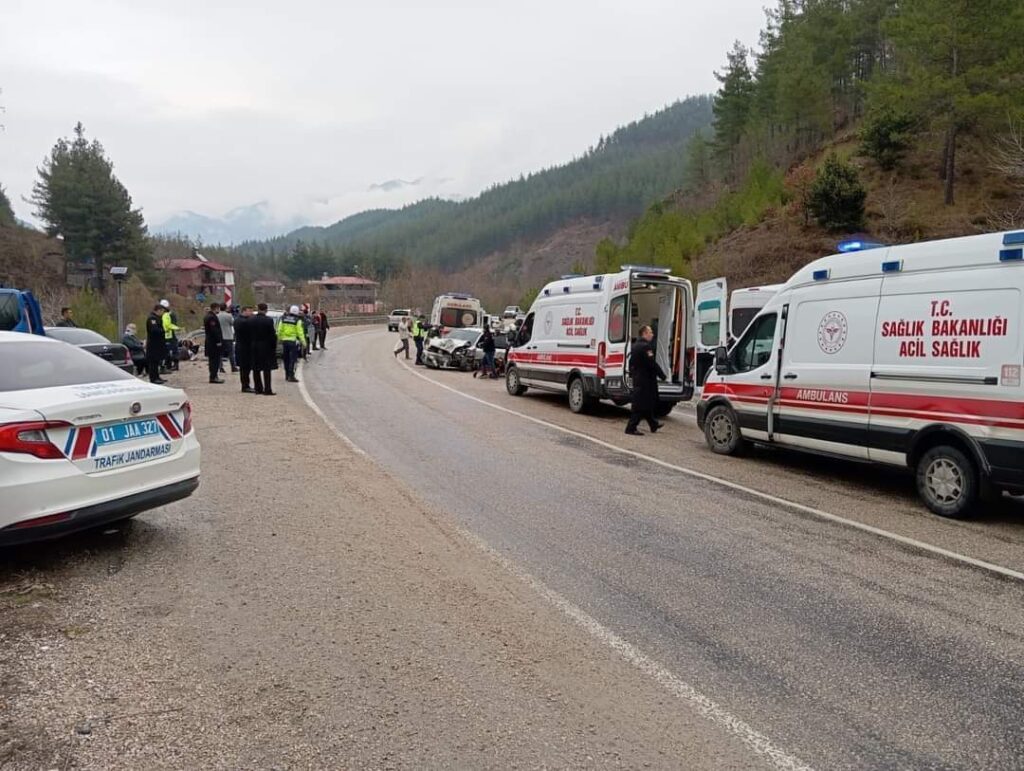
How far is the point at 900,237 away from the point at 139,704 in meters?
32.8

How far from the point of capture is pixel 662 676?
345 centimetres

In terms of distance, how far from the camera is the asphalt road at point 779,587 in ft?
10.2

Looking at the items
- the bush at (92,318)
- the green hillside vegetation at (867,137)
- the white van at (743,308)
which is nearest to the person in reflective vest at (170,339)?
the bush at (92,318)

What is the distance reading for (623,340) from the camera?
12750mm

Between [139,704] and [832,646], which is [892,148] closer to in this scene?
[832,646]

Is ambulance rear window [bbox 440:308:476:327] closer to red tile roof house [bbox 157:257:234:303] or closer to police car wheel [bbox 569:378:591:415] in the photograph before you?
police car wheel [bbox 569:378:591:415]

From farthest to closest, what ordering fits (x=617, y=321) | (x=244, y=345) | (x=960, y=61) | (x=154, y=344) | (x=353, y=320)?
1. (x=353, y=320)
2. (x=960, y=61)
3. (x=154, y=344)
4. (x=244, y=345)
5. (x=617, y=321)

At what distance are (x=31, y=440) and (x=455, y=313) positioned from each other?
2732cm

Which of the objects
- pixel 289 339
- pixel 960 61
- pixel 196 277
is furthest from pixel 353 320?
pixel 196 277

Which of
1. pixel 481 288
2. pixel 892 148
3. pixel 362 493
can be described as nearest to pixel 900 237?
pixel 892 148

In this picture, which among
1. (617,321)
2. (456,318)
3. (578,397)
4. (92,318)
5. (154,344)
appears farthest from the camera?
(456,318)

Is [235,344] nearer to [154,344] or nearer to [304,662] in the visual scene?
[154,344]

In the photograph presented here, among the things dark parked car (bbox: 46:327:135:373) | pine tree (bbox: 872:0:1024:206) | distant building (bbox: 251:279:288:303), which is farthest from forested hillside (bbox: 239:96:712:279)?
dark parked car (bbox: 46:327:135:373)

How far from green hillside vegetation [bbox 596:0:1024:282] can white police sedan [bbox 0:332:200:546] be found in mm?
24938
